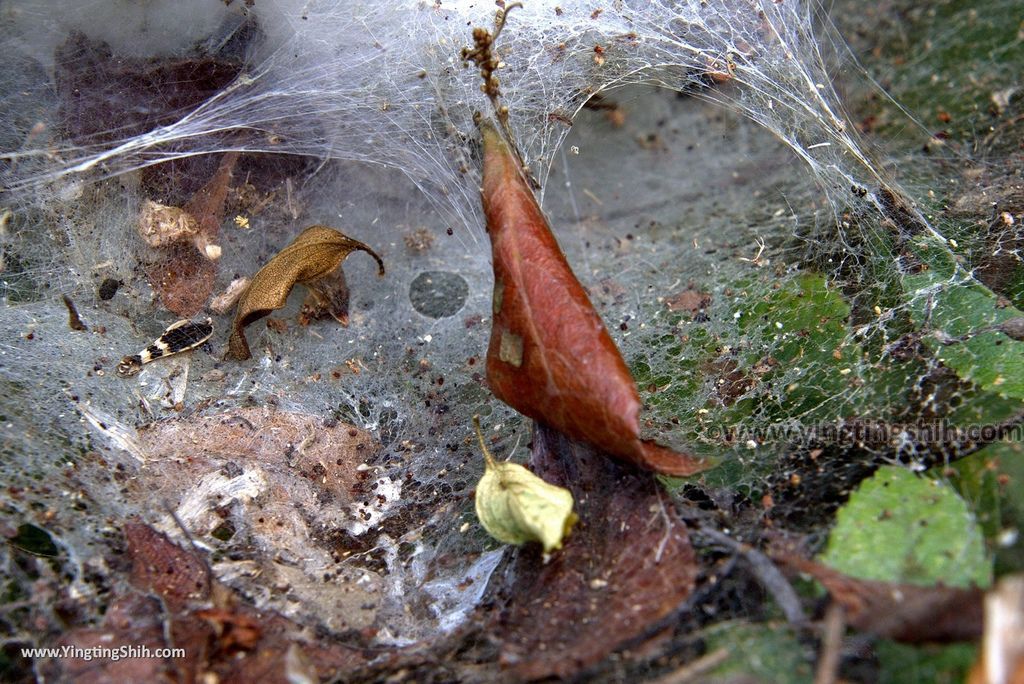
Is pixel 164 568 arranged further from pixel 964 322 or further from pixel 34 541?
pixel 964 322

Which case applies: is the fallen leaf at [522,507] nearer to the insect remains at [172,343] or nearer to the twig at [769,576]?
the twig at [769,576]

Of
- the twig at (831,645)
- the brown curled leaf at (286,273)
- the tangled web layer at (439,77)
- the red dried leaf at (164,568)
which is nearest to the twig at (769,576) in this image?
the twig at (831,645)

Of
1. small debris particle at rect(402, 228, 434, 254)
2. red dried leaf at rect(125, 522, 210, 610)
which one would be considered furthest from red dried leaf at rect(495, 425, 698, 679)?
small debris particle at rect(402, 228, 434, 254)

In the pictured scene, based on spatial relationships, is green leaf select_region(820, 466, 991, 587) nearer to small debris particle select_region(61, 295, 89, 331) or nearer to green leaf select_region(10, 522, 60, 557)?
green leaf select_region(10, 522, 60, 557)

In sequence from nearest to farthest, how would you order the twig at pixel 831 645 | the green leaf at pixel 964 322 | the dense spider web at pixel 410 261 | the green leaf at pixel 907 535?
the twig at pixel 831 645
the green leaf at pixel 907 535
the green leaf at pixel 964 322
the dense spider web at pixel 410 261

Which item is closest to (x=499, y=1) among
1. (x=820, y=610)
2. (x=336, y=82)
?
(x=336, y=82)

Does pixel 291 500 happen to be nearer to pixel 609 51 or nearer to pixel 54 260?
pixel 54 260
